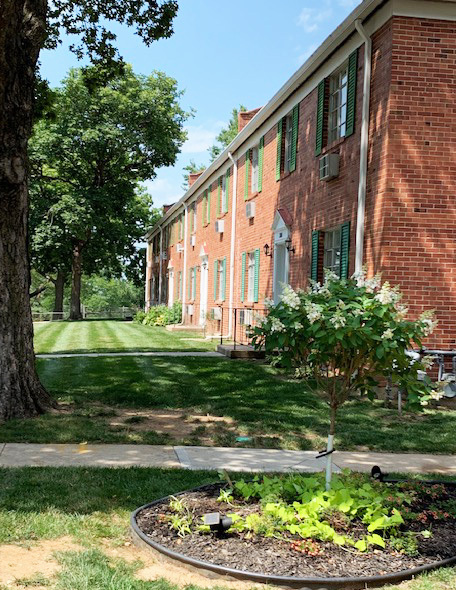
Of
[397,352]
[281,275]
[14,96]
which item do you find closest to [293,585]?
[397,352]

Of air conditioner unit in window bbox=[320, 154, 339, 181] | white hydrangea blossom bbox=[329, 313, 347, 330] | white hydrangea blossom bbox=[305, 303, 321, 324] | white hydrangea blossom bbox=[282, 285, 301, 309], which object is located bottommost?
white hydrangea blossom bbox=[329, 313, 347, 330]

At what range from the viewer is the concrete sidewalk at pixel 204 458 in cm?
560

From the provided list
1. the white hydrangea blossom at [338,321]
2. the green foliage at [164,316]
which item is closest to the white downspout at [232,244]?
the green foliage at [164,316]

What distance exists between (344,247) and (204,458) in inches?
236

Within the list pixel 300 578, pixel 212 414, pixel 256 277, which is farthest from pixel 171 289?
pixel 300 578

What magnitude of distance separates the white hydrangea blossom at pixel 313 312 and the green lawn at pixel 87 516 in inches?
58.2

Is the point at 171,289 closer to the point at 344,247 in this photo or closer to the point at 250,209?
the point at 250,209

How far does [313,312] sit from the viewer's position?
12.8 ft

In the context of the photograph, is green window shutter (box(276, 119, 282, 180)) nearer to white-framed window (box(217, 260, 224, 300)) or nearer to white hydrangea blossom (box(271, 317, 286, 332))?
white-framed window (box(217, 260, 224, 300))

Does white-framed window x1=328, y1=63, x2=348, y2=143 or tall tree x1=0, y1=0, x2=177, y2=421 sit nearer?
tall tree x1=0, y1=0, x2=177, y2=421

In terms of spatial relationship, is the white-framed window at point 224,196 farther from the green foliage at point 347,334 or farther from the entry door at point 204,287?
the green foliage at point 347,334

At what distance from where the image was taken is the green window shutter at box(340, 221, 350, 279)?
10.9 meters

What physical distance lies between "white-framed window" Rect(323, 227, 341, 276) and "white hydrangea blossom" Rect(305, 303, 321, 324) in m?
7.68

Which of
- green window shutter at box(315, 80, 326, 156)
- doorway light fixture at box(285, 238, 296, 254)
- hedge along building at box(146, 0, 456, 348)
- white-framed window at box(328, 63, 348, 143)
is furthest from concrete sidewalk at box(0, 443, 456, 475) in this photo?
doorway light fixture at box(285, 238, 296, 254)
